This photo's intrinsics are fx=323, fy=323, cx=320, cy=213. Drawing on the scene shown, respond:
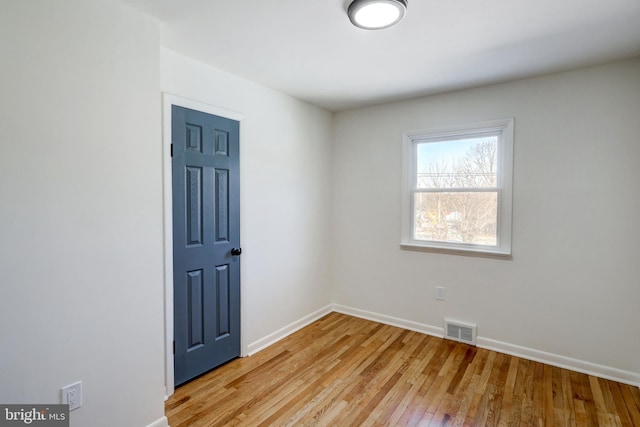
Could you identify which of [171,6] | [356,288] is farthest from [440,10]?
[356,288]

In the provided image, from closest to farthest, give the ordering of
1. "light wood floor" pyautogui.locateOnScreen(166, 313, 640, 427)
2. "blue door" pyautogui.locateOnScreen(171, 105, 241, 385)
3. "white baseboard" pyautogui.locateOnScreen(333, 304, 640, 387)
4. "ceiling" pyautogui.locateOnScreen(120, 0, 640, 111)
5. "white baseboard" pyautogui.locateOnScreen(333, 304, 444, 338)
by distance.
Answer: "ceiling" pyautogui.locateOnScreen(120, 0, 640, 111), "light wood floor" pyautogui.locateOnScreen(166, 313, 640, 427), "blue door" pyautogui.locateOnScreen(171, 105, 241, 385), "white baseboard" pyautogui.locateOnScreen(333, 304, 640, 387), "white baseboard" pyautogui.locateOnScreen(333, 304, 444, 338)

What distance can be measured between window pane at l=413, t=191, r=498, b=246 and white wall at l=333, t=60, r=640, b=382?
20 centimetres

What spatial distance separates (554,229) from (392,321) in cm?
181

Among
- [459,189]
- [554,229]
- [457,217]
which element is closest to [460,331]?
[457,217]

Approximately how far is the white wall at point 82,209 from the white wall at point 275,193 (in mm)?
619

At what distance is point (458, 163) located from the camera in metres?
3.22

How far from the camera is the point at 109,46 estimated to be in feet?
5.59

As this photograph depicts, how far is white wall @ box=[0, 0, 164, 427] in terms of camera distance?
144 cm

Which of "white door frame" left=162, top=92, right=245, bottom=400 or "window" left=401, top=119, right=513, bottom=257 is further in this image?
"window" left=401, top=119, right=513, bottom=257

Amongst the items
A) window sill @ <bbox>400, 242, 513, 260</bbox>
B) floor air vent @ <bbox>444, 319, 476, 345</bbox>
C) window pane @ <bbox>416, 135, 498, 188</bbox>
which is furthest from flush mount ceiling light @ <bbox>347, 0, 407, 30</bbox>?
floor air vent @ <bbox>444, 319, 476, 345</bbox>

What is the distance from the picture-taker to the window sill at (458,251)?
2.96 meters

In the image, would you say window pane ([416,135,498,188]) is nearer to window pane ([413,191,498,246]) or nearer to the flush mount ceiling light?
window pane ([413,191,498,246])
